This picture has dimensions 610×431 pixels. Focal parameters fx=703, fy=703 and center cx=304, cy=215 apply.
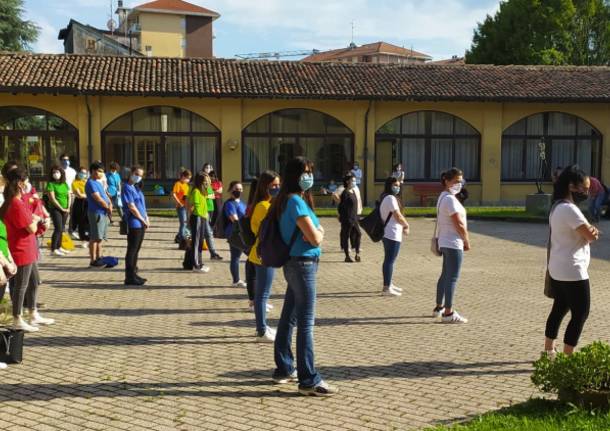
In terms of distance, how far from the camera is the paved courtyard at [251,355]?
17.3 ft

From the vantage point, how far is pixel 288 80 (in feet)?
94.7

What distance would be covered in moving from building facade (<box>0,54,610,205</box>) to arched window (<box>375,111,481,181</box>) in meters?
0.05

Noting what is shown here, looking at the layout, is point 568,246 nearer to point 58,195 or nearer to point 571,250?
point 571,250

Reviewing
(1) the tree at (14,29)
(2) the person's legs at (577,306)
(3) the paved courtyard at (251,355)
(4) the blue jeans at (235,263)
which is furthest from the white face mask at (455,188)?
(1) the tree at (14,29)

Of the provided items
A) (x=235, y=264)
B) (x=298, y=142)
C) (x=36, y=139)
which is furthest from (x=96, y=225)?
(x=298, y=142)

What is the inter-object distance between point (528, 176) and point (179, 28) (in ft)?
148

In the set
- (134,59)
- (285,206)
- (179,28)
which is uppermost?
(179,28)

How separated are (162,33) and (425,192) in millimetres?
45043

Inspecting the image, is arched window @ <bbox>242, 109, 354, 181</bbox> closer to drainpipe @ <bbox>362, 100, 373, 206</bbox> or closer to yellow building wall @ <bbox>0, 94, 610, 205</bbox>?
yellow building wall @ <bbox>0, 94, 610, 205</bbox>

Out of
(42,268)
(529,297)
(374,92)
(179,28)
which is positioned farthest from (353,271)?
(179,28)

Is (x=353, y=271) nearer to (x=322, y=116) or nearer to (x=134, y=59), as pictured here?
(x=322, y=116)

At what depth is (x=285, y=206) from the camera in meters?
5.52

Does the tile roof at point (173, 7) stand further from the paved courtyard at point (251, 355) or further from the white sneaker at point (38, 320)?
the white sneaker at point (38, 320)

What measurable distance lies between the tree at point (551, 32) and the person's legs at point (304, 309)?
138 ft
